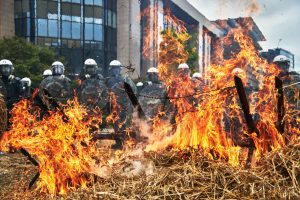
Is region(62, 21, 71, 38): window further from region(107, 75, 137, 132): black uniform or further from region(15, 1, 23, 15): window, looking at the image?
region(107, 75, 137, 132): black uniform

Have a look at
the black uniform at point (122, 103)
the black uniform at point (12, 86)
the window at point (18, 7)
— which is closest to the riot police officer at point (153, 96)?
the black uniform at point (122, 103)

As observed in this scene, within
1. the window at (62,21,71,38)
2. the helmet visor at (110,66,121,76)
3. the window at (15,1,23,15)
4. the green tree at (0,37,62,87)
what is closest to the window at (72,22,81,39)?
the window at (62,21,71,38)

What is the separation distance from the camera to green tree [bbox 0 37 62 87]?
25188 mm

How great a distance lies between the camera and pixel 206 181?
4.77 metres

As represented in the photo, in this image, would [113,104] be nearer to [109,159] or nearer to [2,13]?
[109,159]

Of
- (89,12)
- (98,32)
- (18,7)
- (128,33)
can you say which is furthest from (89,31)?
(18,7)

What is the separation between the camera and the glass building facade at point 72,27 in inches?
1393

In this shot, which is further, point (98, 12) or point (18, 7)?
point (98, 12)

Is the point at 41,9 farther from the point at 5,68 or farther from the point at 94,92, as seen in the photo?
the point at 94,92

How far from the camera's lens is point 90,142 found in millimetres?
6461

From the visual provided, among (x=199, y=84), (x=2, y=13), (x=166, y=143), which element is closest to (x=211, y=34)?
(x=2, y=13)

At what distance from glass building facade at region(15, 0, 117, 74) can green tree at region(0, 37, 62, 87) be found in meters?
7.07

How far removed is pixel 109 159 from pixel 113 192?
130 centimetres

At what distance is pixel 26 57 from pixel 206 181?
24.7 metres
